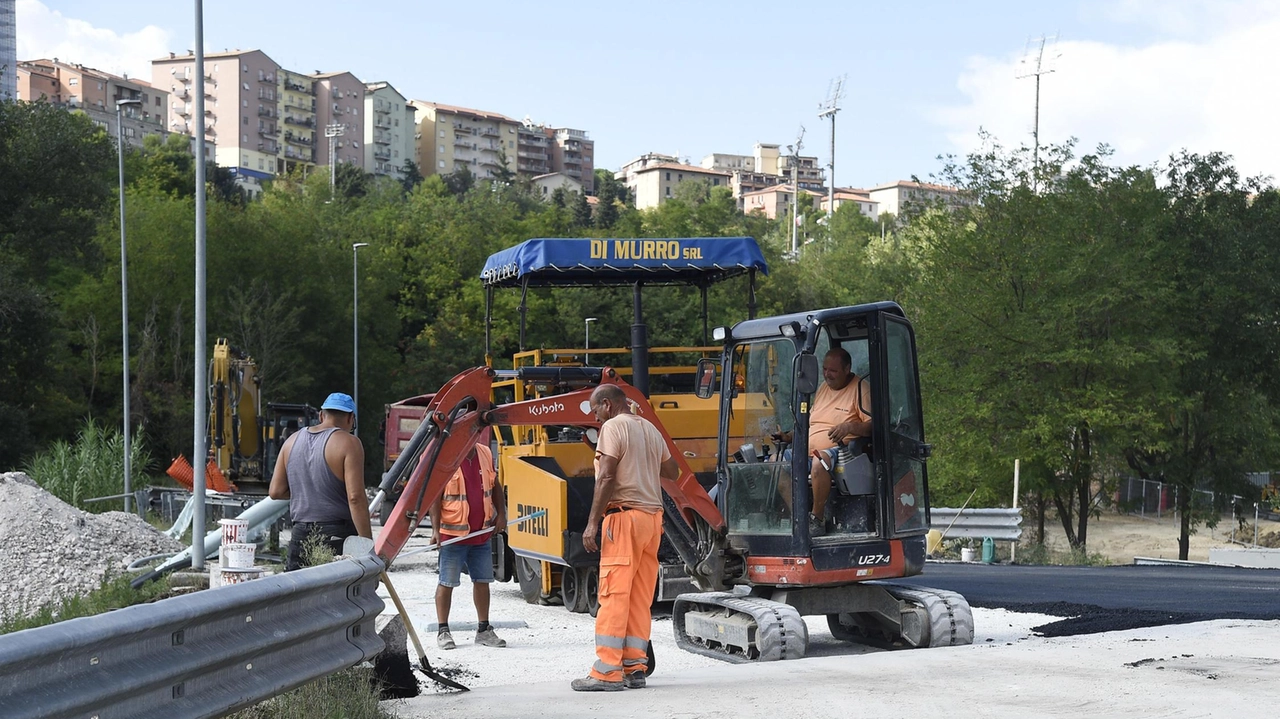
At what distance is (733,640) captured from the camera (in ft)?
31.9

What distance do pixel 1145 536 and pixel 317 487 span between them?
37078 mm

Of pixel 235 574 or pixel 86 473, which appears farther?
pixel 86 473

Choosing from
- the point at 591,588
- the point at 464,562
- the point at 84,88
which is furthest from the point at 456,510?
the point at 84,88

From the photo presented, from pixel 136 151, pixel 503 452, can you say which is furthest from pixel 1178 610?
pixel 136 151

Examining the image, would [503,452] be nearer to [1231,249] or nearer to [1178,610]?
[1178,610]

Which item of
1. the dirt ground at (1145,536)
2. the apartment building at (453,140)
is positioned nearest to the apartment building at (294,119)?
the apartment building at (453,140)

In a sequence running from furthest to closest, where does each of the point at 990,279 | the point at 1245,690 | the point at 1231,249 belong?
the point at 1231,249 → the point at 990,279 → the point at 1245,690

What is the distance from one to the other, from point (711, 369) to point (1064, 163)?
25.9m

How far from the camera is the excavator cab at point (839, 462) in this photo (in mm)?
10055

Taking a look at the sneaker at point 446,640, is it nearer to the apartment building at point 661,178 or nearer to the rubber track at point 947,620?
the rubber track at point 947,620

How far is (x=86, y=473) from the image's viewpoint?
1007 inches

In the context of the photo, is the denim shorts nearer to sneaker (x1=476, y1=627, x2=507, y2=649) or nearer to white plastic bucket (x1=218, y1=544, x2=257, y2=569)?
sneaker (x1=476, y1=627, x2=507, y2=649)

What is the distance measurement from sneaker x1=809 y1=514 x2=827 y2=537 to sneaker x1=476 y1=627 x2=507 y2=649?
2.62m

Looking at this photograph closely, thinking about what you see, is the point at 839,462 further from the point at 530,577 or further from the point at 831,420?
the point at 530,577
